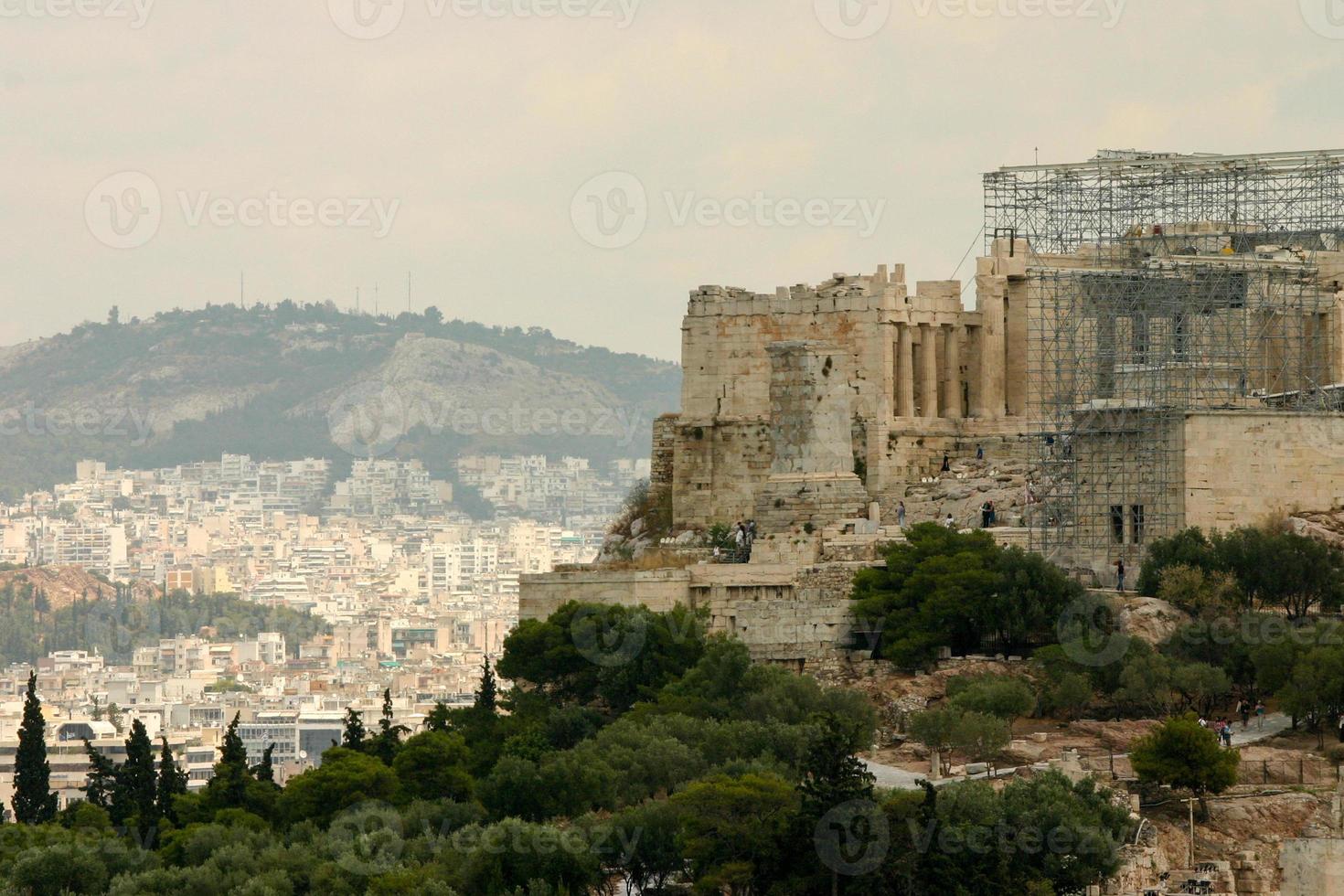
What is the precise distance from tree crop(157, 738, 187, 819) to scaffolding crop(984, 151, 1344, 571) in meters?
13.9

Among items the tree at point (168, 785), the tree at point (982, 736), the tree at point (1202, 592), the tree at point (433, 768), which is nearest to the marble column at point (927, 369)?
the tree at point (1202, 592)

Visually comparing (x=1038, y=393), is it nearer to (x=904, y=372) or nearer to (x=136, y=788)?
(x=904, y=372)

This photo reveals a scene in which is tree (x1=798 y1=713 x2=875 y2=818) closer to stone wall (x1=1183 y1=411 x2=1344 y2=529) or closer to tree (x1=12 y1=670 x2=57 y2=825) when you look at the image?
stone wall (x1=1183 y1=411 x2=1344 y2=529)

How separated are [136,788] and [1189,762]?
63.0 ft

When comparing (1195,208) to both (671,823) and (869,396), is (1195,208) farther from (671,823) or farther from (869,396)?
(671,823)

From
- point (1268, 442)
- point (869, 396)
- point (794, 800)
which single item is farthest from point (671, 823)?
point (869, 396)

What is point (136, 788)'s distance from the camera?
50.9m

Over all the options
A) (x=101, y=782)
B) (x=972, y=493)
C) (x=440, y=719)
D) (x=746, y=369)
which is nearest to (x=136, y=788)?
(x=101, y=782)

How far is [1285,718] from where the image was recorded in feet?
143

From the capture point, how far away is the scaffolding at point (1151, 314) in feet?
157

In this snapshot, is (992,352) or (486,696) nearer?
(486,696)

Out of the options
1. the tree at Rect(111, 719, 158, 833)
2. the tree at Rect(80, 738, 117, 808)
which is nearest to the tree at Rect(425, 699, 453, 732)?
the tree at Rect(111, 719, 158, 833)

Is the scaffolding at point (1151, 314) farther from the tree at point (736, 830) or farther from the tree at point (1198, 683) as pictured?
the tree at point (736, 830)

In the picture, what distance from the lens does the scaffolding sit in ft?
157
